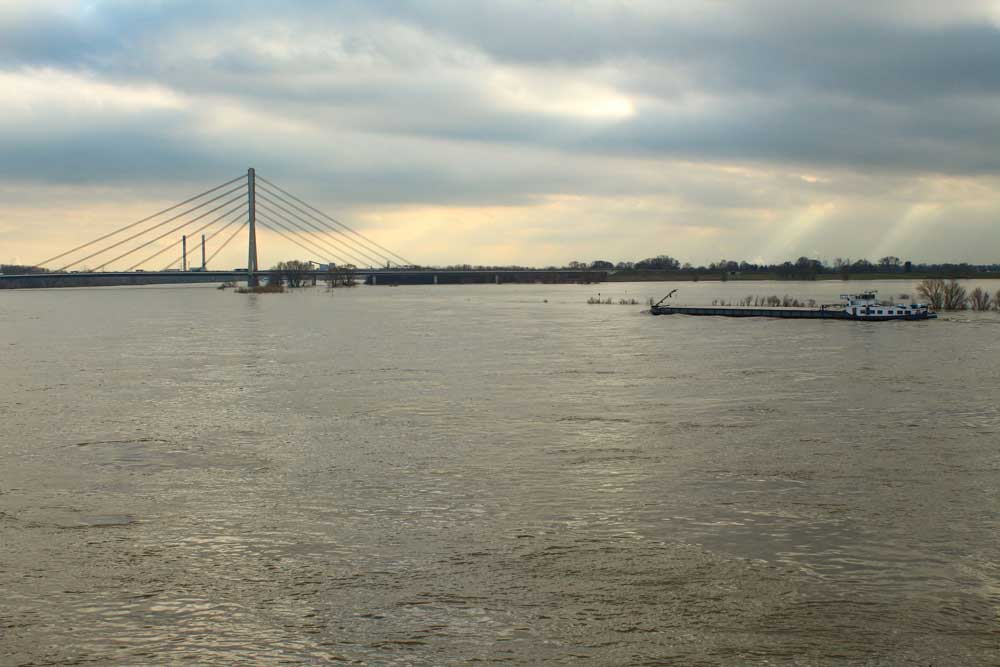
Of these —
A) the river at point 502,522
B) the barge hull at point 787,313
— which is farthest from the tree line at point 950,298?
the river at point 502,522

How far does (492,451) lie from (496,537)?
5.61 m

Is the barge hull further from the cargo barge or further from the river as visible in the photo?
the river

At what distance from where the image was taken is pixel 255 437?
1925 centimetres

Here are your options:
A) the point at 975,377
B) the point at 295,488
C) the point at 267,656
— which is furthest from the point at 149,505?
the point at 975,377

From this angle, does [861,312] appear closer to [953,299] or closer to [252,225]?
[953,299]

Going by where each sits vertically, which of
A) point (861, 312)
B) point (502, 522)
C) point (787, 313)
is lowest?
point (502, 522)

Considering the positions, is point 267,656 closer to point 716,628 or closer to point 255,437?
point 716,628

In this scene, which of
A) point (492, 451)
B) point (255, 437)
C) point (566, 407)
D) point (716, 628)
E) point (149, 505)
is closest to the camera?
point (716, 628)

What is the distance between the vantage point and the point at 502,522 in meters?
12.6

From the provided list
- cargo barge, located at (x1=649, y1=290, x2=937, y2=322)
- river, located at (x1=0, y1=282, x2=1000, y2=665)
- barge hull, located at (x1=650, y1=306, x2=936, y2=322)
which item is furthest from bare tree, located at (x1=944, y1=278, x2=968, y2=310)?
river, located at (x1=0, y1=282, x2=1000, y2=665)

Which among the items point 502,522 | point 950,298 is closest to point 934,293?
point 950,298

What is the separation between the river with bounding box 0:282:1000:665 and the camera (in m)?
8.87

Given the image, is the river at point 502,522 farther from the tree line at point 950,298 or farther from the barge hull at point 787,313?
the tree line at point 950,298

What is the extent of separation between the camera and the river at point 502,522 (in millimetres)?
8867
